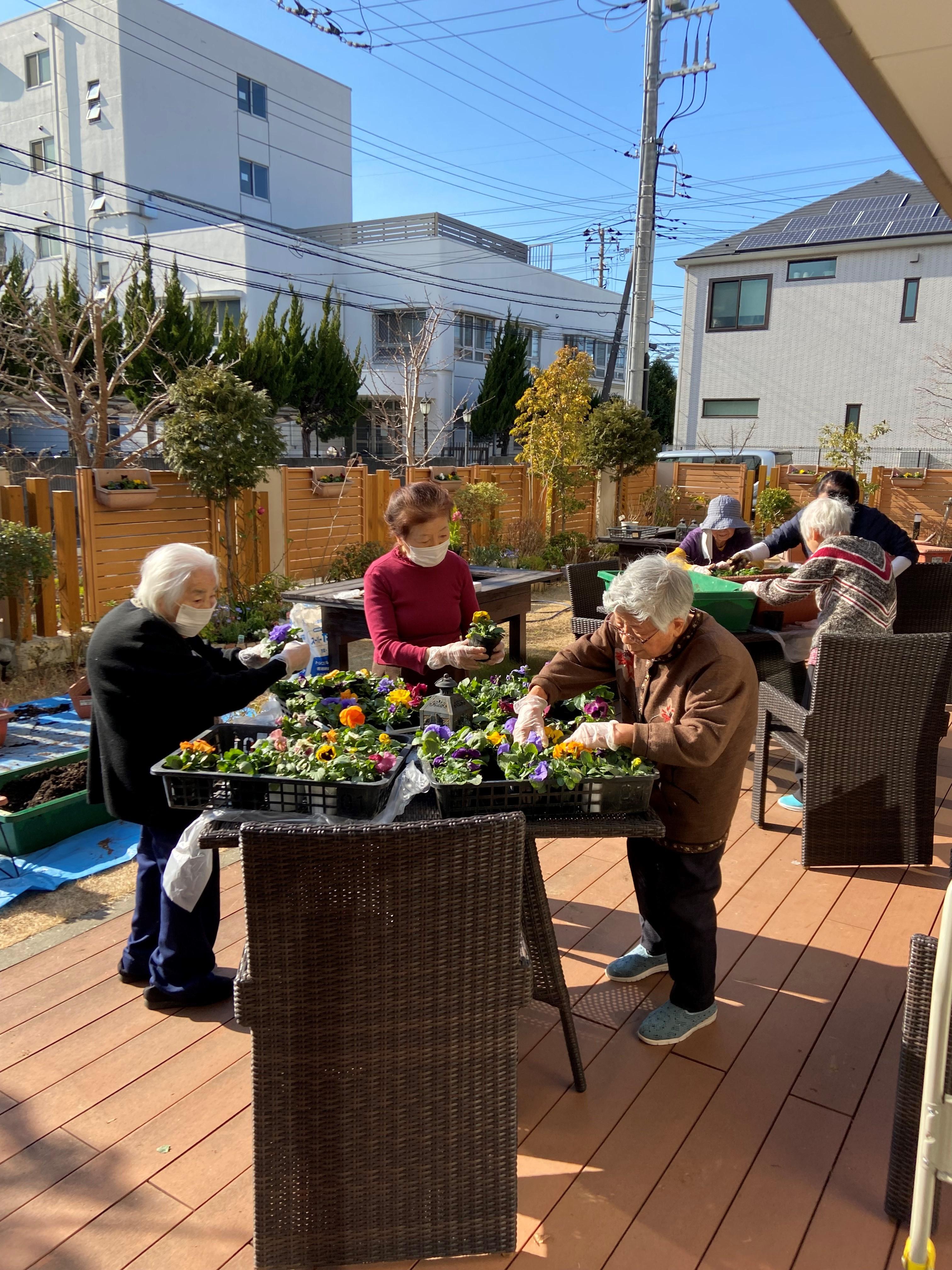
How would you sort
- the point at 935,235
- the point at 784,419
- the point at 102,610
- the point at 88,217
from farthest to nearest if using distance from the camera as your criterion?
the point at 88,217 → the point at 784,419 → the point at 935,235 → the point at 102,610

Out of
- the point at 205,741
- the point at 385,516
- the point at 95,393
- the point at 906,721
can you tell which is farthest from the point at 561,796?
the point at 95,393

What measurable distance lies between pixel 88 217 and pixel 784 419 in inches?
820

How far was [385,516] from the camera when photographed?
3.28m

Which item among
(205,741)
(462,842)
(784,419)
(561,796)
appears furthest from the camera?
(784,419)

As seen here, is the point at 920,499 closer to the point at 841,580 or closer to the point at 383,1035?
A: the point at 841,580

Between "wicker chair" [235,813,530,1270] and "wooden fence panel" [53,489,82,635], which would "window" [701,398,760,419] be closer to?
"wooden fence panel" [53,489,82,635]

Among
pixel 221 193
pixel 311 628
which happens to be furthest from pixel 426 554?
pixel 221 193

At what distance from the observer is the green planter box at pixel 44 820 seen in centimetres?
358

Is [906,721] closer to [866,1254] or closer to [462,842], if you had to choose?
[866,1254]

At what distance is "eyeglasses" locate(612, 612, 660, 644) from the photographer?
2.19 metres

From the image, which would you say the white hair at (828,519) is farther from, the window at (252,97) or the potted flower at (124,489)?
the window at (252,97)

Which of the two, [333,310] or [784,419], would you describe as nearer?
[784,419]

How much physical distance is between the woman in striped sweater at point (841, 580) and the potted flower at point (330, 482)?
5.79m

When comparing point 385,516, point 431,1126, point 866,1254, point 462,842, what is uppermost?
point 385,516
